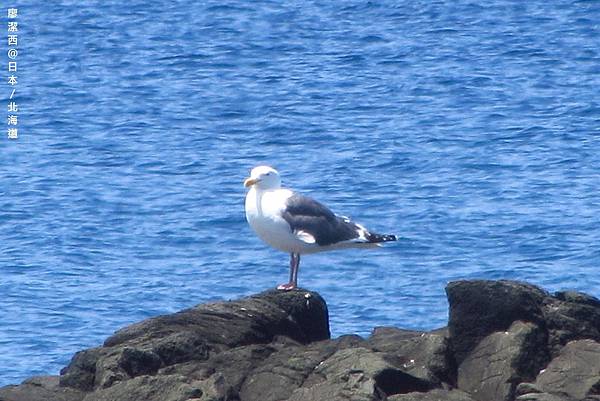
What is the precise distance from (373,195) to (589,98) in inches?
283

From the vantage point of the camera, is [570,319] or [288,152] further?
[288,152]

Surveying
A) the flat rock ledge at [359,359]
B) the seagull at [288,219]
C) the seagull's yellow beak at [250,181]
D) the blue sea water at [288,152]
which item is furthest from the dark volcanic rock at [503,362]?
the blue sea water at [288,152]

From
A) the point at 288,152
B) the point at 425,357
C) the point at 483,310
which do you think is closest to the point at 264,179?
the point at 483,310

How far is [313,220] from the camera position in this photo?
50.7 ft

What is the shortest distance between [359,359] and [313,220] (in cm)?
339

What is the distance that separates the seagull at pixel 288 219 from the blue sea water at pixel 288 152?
6.37 metres

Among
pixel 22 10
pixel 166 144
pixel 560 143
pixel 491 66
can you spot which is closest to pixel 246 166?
pixel 166 144

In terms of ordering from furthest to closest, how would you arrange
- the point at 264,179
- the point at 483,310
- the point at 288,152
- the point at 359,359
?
the point at 288,152 → the point at 264,179 → the point at 483,310 → the point at 359,359

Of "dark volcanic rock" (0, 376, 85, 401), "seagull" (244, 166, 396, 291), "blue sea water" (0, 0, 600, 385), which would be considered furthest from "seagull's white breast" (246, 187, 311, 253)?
"blue sea water" (0, 0, 600, 385)

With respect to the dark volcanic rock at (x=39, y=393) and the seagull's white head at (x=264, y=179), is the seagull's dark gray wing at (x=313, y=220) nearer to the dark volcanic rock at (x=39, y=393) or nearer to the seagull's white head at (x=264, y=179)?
the seagull's white head at (x=264, y=179)

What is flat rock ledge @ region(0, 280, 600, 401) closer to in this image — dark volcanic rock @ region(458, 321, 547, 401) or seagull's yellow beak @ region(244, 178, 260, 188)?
dark volcanic rock @ region(458, 321, 547, 401)

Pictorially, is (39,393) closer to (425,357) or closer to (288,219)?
(425,357)

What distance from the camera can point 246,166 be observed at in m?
30.6

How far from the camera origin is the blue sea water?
24.5 m
